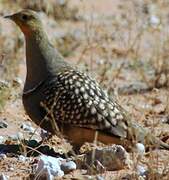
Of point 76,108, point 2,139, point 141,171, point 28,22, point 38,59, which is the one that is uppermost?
point 28,22

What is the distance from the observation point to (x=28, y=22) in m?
6.59

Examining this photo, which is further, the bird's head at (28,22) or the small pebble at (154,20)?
the small pebble at (154,20)

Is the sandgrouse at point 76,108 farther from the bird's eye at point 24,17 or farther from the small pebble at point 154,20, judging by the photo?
the small pebble at point 154,20

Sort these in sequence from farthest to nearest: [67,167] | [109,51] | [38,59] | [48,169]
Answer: [109,51] < [38,59] < [67,167] < [48,169]

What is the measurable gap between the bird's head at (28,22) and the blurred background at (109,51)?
0.30 m

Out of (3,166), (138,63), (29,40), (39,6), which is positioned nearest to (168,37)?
(138,63)

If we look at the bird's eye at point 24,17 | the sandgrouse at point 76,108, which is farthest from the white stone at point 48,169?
the bird's eye at point 24,17

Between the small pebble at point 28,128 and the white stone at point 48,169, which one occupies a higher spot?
the white stone at point 48,169

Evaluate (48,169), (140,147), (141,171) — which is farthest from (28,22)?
(141,171)

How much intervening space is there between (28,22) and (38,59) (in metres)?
0.30

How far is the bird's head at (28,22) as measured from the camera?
657cm

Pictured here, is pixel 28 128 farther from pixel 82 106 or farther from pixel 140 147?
pixel 140 147

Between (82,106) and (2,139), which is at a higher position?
(82,106)

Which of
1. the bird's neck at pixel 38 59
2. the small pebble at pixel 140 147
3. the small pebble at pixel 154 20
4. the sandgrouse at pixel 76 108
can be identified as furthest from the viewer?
the small pebble at pixel 154 20
